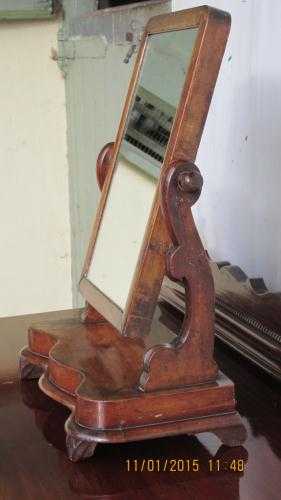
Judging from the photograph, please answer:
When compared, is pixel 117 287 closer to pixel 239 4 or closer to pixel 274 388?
pixel 274 388

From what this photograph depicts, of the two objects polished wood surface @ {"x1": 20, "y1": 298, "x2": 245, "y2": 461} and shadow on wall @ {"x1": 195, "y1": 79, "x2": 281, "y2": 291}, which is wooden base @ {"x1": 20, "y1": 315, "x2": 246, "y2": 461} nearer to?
polished wood surface @ {"x1": 20, "y1": 298, "x2": 245, "y2": 461}

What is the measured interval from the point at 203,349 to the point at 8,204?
1.34 metres

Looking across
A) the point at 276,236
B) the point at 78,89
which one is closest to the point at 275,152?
the point at 276,236

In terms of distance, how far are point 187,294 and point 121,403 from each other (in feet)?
0.38

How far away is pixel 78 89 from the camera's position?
1.84m

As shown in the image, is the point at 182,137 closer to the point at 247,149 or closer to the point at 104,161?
the point at 104,161

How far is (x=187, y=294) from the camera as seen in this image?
693mm

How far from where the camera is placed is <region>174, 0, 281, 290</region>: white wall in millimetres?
993

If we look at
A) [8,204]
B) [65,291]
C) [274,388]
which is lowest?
[65,291]

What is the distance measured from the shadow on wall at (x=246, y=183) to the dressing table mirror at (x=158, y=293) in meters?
0.28

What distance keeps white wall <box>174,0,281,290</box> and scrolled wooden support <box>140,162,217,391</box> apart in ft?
1.00
